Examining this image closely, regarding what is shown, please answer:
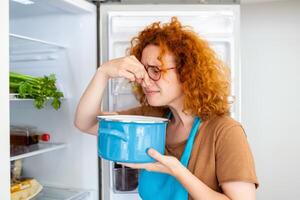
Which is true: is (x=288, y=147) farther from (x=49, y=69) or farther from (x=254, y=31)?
(x=49, y=69)

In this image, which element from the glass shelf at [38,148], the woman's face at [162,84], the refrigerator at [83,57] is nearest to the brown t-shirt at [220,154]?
the woman's face at [162,84]

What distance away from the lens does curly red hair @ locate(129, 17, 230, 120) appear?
108cm

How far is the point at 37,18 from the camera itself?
1543 mm

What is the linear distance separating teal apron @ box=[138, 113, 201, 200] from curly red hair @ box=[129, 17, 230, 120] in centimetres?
6

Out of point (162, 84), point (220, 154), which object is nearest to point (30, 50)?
point (162, 84)

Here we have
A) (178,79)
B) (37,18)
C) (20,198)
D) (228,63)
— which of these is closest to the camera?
(178,79)

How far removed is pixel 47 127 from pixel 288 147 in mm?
1313

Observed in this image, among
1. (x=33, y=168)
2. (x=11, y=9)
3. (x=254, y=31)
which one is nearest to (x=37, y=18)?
(x=11, y=9)

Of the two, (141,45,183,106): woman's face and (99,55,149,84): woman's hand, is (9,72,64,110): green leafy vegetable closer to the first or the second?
(99,55,149,84): woman's hand

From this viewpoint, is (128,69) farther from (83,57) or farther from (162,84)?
(83,57)

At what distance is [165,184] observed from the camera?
44.4 inches

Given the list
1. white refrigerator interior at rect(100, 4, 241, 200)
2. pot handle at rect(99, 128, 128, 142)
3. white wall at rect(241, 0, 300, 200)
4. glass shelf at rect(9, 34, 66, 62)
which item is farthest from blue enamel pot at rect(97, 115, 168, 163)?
white wall at rect(241, 0, 300, 200)

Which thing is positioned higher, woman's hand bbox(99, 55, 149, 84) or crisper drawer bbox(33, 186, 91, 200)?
woman's hand bbox(99, 55, 149, 84)

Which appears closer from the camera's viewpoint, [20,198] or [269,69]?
[20,198]
